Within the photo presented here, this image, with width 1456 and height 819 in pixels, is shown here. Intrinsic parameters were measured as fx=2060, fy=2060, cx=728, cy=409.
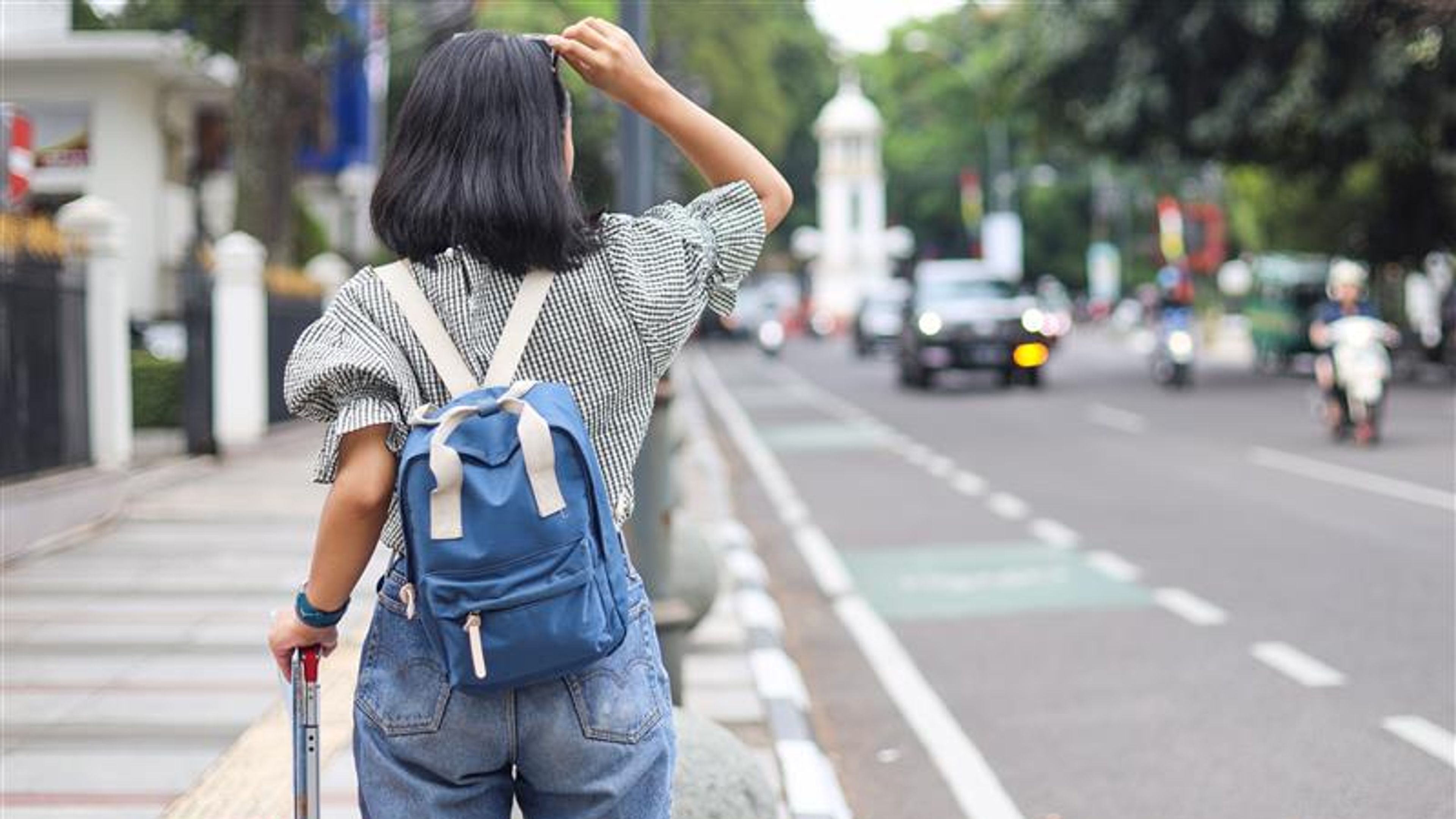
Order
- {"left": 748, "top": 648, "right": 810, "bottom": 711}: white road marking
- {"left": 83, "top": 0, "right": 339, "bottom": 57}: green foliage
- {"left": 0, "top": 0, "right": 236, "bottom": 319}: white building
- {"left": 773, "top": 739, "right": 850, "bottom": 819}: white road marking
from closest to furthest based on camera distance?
{"left": 773, "top": 739, "right": 850, "bottom": 819}: white road marking < {"left": 748, "top": 648, "right": 810, "bottom": 711}: white road marking < {"left": 0, "top": 0, "right": 236, "bottom": 319}: white building < {"left": 83, "top": 0, "right": 339, "bottom": 57}: green foliage

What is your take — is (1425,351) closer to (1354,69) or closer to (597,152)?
(1354,69)

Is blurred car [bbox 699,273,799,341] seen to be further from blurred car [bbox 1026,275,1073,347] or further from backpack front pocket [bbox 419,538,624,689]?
backpack front pocket [bbox 419,538,624,689]

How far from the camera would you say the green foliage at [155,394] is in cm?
1928

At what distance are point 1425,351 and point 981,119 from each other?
26.5ft

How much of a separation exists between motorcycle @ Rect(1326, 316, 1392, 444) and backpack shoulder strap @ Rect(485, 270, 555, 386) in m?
16.7

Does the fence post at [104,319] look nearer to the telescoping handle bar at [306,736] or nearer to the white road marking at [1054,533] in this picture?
the white road marking at [1054,533]

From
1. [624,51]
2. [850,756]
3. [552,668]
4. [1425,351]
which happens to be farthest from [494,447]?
[1425,351]

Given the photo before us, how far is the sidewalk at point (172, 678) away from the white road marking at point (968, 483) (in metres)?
5.30

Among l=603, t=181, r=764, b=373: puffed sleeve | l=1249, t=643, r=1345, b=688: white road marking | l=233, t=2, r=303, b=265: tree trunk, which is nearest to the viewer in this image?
l=603, t=181, r=764, b=373: puffed sleeve

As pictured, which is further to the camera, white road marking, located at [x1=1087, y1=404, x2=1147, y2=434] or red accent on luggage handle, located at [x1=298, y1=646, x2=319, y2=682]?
white road marking, located at [x1=1087, y1=404, x2=1147, y2=434]

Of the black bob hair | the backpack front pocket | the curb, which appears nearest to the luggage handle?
the backpack front pocket

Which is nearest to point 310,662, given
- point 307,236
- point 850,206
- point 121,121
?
point 121,121

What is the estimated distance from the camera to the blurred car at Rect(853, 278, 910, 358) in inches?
1855

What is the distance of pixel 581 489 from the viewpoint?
2.54 metres
